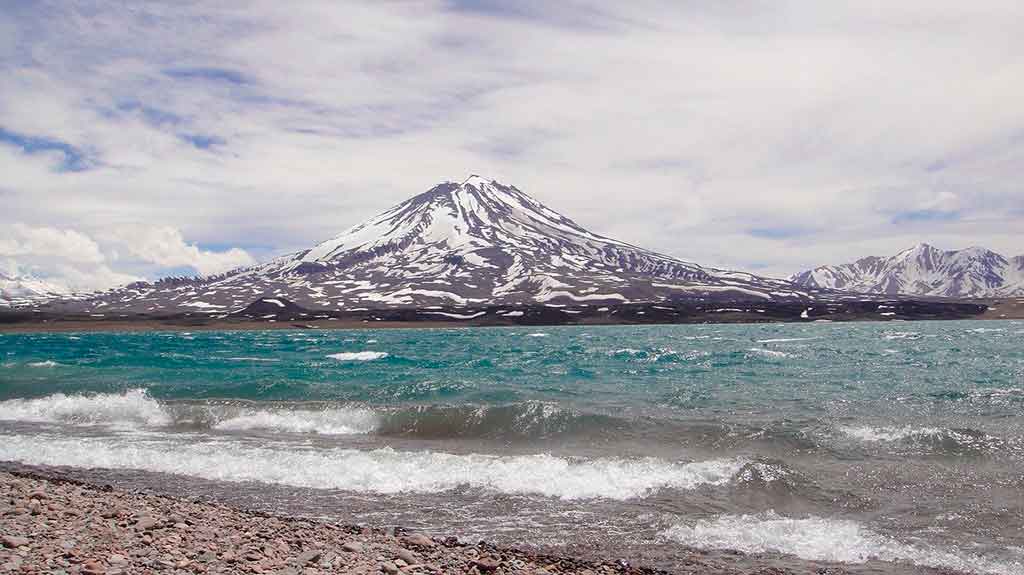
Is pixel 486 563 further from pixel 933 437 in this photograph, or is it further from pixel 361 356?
pixel 361 356

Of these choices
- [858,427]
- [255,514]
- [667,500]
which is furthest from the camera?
[858,427]

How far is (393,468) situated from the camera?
56.9 ft

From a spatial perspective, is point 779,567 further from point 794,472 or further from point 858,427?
point 858,427

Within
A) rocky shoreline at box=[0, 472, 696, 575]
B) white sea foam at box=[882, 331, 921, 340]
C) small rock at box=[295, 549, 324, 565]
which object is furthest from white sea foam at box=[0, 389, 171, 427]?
white sea foam at box=[882, 331, 921, 340]

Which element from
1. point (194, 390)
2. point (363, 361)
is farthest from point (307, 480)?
point (363, 361)

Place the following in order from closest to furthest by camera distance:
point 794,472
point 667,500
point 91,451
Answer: point 667,500
point 794,472
point 91,451

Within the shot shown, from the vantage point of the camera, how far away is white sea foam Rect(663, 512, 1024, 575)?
11008mm

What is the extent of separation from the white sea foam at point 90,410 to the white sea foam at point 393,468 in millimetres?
6223

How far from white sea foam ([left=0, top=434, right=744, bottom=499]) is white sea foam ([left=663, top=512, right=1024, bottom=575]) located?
105 inches

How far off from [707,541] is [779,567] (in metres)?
1.43

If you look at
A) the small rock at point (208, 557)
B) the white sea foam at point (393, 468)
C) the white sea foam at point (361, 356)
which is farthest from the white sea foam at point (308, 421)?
the white sea foam at point (361, 356)

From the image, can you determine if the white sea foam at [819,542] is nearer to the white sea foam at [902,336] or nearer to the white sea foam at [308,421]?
the white sea foam at [308,421]

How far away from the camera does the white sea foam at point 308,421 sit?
24469 mm

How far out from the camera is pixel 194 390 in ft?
112
